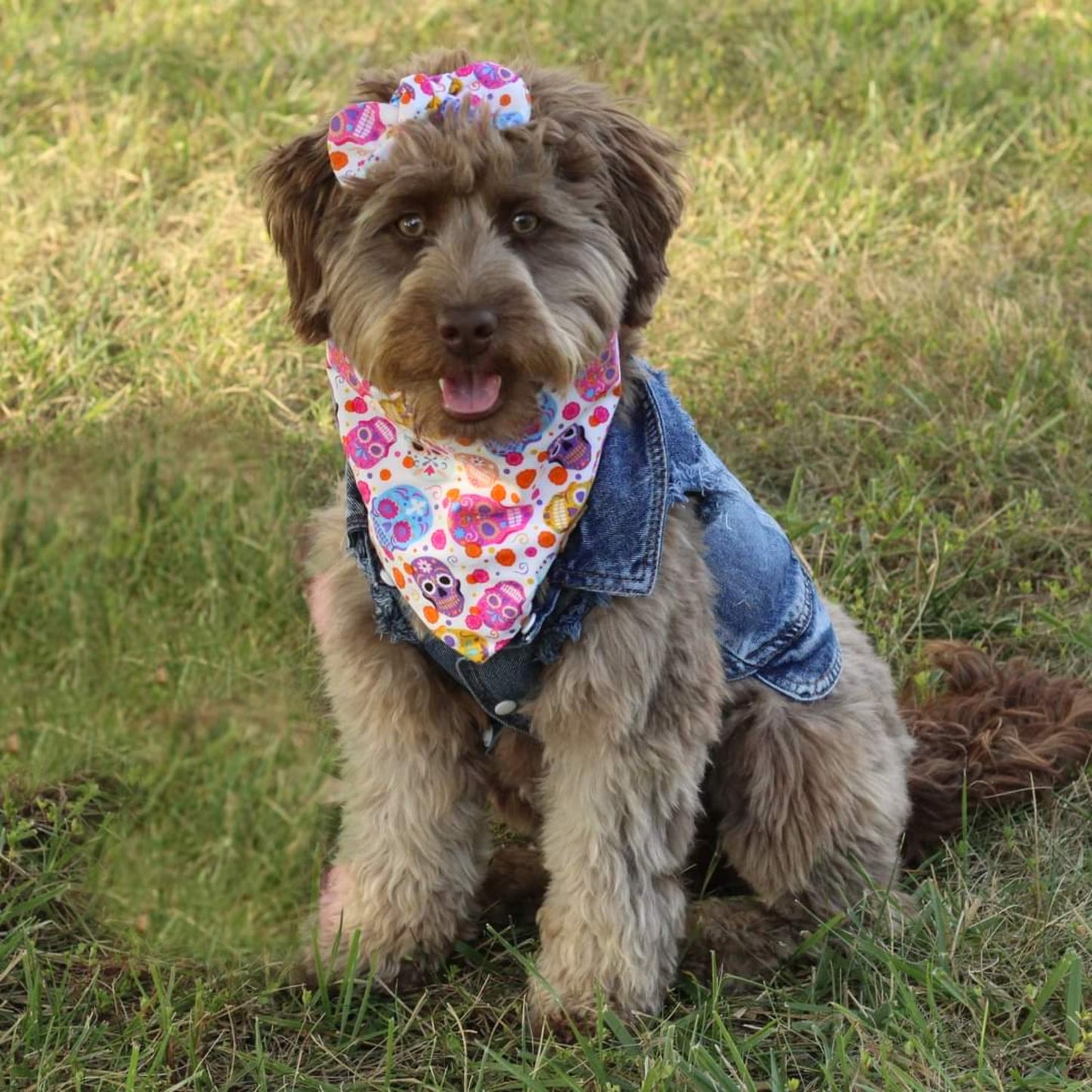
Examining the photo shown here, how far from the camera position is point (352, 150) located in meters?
3.11

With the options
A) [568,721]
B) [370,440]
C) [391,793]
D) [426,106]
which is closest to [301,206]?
[426,106]

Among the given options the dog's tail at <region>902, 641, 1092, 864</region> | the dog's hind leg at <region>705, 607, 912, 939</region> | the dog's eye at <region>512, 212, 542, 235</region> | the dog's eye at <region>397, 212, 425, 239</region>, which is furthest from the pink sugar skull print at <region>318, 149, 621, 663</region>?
the dog's tail at <region>902, 641, 1092, 864</region>

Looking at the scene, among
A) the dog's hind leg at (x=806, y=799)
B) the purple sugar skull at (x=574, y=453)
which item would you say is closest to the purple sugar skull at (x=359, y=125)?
the purple sugar skull at (x=574, y=453)

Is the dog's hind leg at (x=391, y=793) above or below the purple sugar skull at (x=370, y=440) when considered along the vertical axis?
below

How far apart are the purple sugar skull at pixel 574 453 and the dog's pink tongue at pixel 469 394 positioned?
206mm

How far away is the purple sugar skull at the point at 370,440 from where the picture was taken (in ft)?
11.1

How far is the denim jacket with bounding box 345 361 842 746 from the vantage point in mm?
3338

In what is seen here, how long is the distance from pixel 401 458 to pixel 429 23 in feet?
16.8

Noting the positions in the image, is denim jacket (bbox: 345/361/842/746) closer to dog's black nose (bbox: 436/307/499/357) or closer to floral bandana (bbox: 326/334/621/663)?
floral bandana (bbox: 326/334/621/663)

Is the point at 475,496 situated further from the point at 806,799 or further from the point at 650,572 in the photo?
the point at 806,799

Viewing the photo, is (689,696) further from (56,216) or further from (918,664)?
(56,216)

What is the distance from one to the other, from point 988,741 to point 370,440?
6.12 ft

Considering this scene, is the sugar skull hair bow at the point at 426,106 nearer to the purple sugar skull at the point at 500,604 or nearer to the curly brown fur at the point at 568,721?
the curly brown fur at the point at 568,721

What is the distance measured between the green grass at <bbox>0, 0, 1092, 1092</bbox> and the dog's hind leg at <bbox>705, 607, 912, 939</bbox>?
0.50ft
